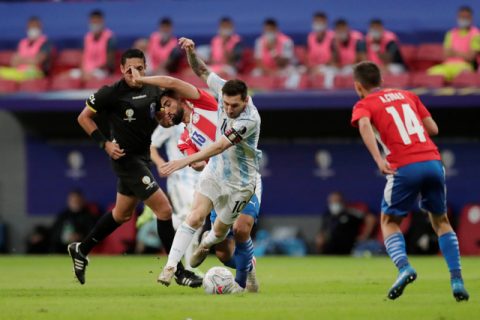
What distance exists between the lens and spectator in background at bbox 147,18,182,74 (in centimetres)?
1947

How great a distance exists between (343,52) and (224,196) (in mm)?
9960

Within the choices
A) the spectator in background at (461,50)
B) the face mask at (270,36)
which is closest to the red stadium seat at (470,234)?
the spectator in background at (461,50)

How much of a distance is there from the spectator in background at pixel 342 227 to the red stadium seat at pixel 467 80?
2.78m

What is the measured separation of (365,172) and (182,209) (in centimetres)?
732

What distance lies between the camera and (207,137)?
10.0m

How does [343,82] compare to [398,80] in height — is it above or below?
below

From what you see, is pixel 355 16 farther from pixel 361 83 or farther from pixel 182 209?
pixel 361 83

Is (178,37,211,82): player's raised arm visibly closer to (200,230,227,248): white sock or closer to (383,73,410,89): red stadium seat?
(200,230,227,248): white sock

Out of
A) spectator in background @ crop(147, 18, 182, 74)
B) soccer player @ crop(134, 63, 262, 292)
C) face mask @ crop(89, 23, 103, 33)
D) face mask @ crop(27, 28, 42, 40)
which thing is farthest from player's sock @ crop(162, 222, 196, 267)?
face mask @ crop(27, 28, 42, 40)

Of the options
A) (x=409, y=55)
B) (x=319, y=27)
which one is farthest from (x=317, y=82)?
(x=409, y=55)

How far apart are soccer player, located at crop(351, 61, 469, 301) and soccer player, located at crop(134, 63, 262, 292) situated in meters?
1.50

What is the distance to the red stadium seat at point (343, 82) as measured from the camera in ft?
59.7

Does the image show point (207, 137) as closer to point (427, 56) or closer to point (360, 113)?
point (360, 113)

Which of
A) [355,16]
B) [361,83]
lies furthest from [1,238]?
[361,83]
